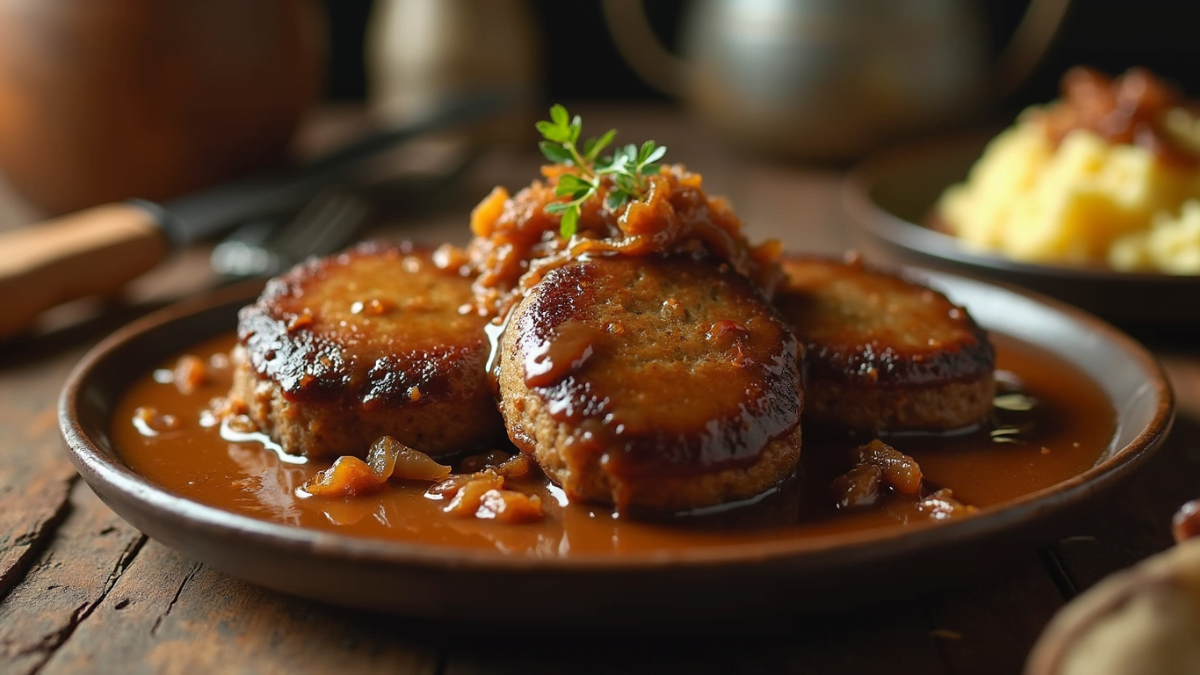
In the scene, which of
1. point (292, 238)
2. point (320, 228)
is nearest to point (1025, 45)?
point (320, 228)

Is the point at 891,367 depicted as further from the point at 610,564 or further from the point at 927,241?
the point at 927,241

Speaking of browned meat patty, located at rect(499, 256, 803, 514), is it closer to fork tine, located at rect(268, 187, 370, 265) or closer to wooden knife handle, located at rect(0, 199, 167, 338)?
wooden knife handle, located at rect(0, 199, 167, 338)

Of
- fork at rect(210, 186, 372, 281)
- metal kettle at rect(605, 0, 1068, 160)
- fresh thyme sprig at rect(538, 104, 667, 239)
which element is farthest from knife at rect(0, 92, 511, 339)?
metal kettle at rect(605, 0, 1068, 160)

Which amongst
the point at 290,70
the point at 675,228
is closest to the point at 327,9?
the point at 290,70

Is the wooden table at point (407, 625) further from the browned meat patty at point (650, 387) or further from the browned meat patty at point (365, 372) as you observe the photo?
the browned meat patty at point (365, 372)

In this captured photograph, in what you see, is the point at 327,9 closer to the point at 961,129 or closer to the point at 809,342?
the point at 961,129
